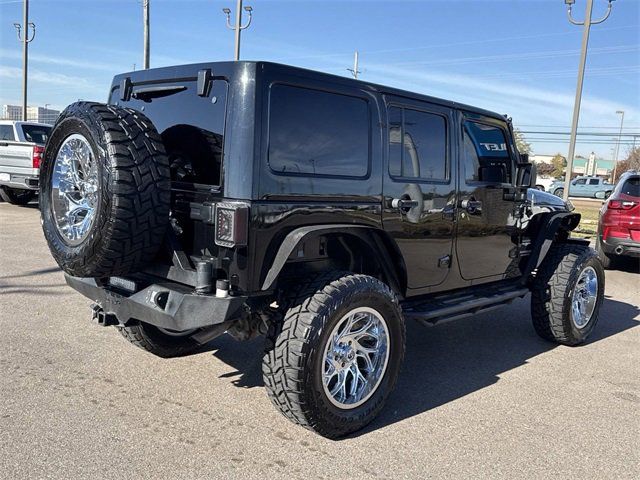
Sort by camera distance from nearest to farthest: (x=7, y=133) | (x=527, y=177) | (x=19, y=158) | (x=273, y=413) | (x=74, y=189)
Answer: (x=74, y=189) < (x=273, y=413) < (x=527, y=177) < (x=19, y=158) < (x=7, y=133)

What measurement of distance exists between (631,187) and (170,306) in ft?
25.9

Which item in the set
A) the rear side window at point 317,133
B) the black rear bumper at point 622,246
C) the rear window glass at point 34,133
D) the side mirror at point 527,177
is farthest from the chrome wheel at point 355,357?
the rear window glass at point 34,133

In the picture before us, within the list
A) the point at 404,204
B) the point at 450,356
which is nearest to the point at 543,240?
the point at 450,356

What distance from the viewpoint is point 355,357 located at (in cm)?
346

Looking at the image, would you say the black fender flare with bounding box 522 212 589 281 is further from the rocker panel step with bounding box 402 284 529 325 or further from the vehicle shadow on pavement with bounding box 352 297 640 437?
the vehicle shadow on pavement with bounding box 352 297 640 437

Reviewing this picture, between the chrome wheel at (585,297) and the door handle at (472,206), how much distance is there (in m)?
1.52

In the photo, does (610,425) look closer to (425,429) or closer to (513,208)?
(425,429)

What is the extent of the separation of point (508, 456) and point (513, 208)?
2.51 metres

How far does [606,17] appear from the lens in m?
14.3

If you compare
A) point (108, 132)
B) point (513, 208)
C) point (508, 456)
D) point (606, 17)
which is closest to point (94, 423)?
point (108, 132)

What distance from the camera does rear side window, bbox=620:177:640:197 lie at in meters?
8.51

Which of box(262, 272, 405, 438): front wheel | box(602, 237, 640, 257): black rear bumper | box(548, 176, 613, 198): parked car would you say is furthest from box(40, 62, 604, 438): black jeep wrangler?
box(548, 176, 613, 198): parked car

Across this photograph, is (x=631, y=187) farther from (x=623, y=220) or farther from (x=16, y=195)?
(x=16, y=195)

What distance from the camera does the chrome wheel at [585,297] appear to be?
17.9 ft
